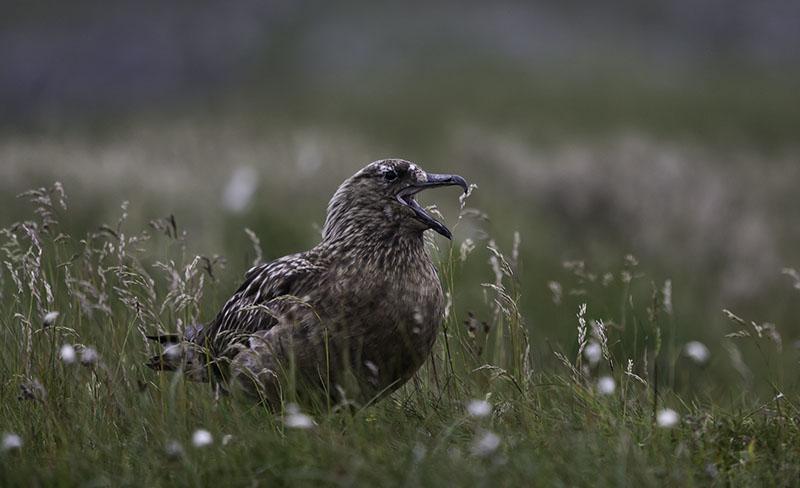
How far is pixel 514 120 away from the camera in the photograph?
1184 inches

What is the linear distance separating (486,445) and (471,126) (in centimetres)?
2019

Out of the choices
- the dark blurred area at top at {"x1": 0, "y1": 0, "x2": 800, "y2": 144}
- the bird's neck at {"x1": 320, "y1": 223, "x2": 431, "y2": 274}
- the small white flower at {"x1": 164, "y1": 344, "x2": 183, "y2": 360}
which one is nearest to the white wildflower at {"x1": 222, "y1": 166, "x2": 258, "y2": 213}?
the bird's neck at {"x1": 320, "y1": 223, "x2": 431, "y2": 274}

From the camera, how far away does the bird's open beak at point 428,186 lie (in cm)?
421

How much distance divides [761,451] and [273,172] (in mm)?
8450

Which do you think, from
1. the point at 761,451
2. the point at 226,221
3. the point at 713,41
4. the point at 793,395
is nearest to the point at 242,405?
the point at 761,451

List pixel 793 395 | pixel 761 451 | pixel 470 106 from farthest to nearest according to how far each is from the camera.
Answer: pixel 470 106
pixel 793 395
pixel 761 451

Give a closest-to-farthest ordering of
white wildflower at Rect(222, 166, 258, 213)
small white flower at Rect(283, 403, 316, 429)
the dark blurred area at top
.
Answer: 1. small white flower at Rect(283, 403, 316, 429)
2. white wildflower at Rect(222, 166, 258, 213)
3. the dark blurred area at top

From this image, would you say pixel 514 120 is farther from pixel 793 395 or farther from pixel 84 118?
pixel 793 395

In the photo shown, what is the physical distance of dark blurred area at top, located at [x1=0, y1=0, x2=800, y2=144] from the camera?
116 feet

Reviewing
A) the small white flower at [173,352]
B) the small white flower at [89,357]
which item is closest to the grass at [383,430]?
the small white flower at [89,357]

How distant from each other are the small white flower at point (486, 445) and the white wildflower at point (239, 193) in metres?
6.20

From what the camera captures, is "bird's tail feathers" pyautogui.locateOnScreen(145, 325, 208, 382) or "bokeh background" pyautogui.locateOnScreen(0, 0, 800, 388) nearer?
"bird's tail feathers" pyautogui.locateOnScreen(145, 325, 208, 382)

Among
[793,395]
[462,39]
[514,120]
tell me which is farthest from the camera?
[462,39]

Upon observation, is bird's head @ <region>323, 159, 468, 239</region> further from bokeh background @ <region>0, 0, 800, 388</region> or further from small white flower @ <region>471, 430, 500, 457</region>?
small white flower @ <region>471, 430, 500, 457</region>
